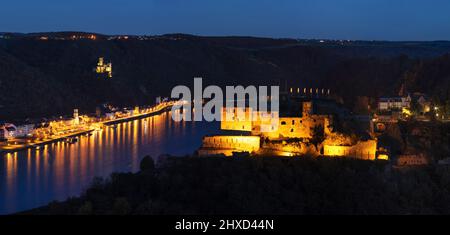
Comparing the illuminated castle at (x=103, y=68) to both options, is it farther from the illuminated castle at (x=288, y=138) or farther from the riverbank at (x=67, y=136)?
the illuminated castle at (x=288, y=138)

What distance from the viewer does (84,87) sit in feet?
90.0

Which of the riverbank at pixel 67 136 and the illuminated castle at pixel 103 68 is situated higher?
the illuminated castle at pixel 103 68

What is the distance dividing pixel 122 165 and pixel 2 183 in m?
2.34

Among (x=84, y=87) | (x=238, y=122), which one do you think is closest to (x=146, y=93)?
(x=84, y=87)

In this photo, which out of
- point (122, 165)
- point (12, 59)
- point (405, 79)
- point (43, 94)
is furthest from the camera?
point (12, 59)

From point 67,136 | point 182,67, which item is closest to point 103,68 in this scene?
point 182,67

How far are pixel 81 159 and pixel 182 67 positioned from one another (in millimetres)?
21479

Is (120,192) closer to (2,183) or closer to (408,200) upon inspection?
(408,200)

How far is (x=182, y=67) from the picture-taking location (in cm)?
3519

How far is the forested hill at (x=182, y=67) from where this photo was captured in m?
20.5

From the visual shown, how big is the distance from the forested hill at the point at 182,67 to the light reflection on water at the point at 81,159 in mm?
4665

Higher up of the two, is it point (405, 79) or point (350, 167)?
point (405, 79)

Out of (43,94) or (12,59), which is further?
(12,59)

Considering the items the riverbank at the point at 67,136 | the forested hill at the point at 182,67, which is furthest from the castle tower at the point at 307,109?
the riverbank at the point at 67,136
